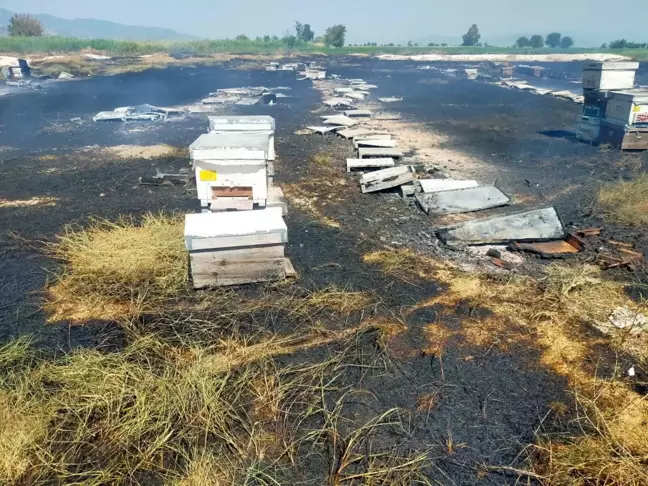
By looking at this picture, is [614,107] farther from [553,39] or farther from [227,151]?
[553,39]

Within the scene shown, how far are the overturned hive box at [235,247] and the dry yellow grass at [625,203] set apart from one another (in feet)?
21.1

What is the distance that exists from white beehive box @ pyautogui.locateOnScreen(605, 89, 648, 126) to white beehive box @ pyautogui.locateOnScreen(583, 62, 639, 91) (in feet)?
2.03

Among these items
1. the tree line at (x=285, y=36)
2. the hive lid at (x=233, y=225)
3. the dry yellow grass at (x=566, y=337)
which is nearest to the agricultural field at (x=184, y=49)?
the tree line at (x=285, y=36)

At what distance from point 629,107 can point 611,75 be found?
152 cm

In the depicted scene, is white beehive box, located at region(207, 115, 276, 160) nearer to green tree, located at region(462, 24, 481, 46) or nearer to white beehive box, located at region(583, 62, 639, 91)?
white beehive box, located at region(583, 62, 639, 91)

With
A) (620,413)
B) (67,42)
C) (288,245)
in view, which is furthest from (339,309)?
(67,42)

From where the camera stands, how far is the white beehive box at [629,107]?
1205 cm

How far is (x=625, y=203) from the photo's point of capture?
349 inches

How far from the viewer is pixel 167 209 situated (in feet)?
30.5

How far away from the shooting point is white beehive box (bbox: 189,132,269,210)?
640cm

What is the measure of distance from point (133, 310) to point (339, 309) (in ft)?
8.52

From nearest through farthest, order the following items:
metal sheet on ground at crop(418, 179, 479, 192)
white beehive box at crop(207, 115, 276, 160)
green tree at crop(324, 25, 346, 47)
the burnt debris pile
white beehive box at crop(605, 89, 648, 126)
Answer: the burnt debris pile < white beehive box at crop(207, 115, 276, 160) < metal sheet on ground at crop(418, 179, 479, 192) < white beehive box at crop(605, 89, 648, 126) < green tree at crop(324, 25, 346, 47)

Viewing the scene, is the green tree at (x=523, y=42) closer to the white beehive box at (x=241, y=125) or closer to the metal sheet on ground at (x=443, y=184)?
the metal sheet on ground at (x=443, y=184)

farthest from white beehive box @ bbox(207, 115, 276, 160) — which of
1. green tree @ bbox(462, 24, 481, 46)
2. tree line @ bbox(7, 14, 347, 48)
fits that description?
green tree @ bbox(462, 24, 481, 46)
